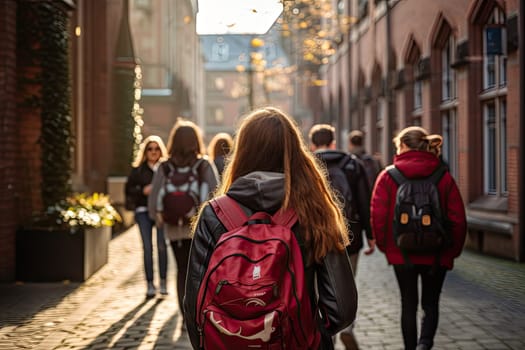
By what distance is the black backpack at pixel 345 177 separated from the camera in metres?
6.82

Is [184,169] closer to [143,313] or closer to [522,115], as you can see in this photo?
[143,313]

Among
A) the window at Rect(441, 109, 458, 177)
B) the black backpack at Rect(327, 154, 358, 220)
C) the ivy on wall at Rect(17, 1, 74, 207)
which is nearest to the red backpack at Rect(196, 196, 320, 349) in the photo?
the black backpack at Rect(327, 154, 358, 220)

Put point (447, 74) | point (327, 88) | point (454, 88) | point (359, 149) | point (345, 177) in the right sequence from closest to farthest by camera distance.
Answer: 1. point (345, 177)
2. point (359, 149)
3. point (454, 88)
4. point (447, 74)
5. point (327, 88)

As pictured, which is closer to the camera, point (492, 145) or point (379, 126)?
point (492, 145)

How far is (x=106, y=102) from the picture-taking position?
17.4m

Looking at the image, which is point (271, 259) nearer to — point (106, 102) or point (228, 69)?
point (106, 102)

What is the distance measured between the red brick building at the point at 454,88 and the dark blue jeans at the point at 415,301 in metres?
0.43

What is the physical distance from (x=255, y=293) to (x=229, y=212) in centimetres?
37

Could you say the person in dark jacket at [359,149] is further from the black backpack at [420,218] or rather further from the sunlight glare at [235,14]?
the black backpack at [420,218]

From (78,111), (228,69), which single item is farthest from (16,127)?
(228,69)

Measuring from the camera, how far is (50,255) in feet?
31.7

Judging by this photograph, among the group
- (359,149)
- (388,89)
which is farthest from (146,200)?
(388,89)

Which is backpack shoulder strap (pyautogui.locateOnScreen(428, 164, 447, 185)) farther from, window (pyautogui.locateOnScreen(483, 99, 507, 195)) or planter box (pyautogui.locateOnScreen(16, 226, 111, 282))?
planter box (pyautogui.locateOnScreen(16, 226, 111, 282))

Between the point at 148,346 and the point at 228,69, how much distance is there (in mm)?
79425
